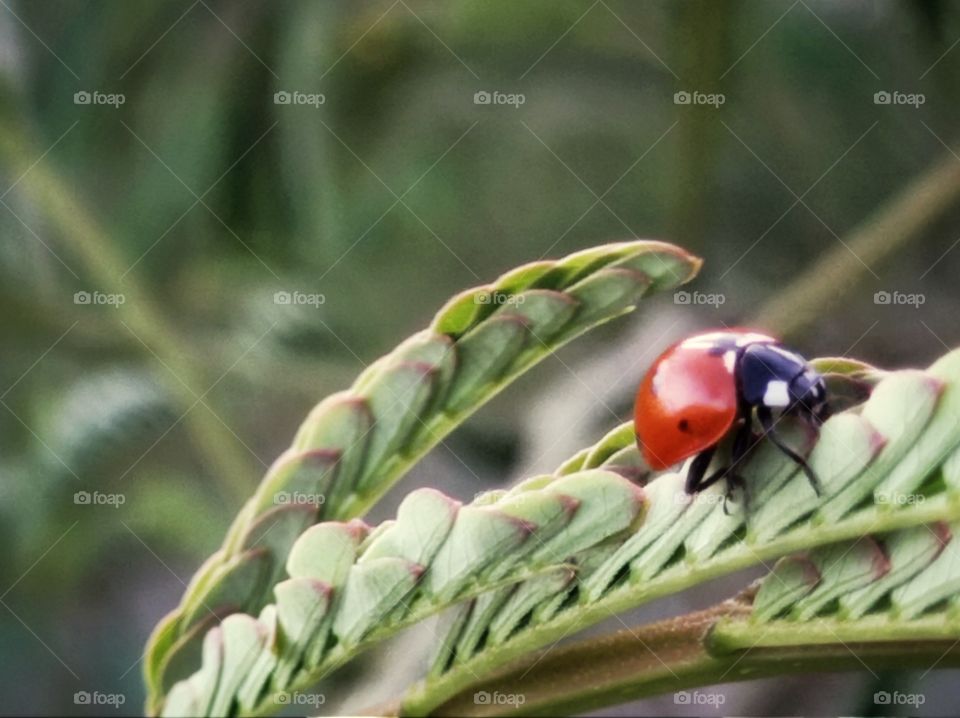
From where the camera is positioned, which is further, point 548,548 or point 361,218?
point 361,218

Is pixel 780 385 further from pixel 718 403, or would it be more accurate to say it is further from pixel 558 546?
pixel 558 546

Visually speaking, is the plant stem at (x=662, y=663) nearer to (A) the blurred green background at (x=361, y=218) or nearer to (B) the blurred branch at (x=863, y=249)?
(A) the blurred green background at (x=361, y=218)

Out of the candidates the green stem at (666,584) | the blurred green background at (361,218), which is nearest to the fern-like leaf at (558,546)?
the green stem at (666,584)

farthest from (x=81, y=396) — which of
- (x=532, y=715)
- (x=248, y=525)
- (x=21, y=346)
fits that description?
(x=532, y=715)

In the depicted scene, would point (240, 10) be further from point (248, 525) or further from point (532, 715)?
point (532, 715)

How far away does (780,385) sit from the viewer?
57 centimetres

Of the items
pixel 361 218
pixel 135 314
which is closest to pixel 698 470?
pixel 361 218

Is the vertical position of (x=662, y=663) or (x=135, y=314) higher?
(x=135, y=314)

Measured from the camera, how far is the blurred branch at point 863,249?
68 centimetres

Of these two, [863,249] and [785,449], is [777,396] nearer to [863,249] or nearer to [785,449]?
[785,449]

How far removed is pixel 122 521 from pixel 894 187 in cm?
62

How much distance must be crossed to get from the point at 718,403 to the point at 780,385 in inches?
1.6

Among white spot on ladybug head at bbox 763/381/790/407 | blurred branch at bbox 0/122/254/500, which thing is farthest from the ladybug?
blurred branch at bbox 0/122/254/500

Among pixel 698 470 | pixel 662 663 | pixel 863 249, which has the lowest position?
pixel 662 663
